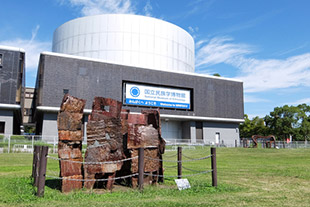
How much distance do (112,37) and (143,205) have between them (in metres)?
42.6

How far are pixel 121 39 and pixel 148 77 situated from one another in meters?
9.68

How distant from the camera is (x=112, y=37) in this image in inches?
1828

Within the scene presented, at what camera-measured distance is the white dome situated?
46.2 metres

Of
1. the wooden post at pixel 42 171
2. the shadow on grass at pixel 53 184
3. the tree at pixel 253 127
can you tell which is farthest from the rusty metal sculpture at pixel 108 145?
the tree at pixel 253 127

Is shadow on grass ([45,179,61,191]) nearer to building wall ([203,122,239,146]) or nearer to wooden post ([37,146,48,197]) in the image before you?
wooden post ([37,146,48,197])

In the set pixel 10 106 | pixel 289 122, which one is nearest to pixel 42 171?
pixel 10 106

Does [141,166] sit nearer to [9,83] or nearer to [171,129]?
[9,83]

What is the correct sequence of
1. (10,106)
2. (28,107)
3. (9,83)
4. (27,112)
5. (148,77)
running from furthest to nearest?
(27,112), (28,107), (148,77), (9,83), (10,106)

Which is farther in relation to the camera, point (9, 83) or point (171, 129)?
point (171, 129)

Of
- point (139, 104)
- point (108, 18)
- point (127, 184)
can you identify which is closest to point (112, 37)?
point (108, 18)

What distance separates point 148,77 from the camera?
41281 mm

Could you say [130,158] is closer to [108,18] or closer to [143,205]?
[143,205]

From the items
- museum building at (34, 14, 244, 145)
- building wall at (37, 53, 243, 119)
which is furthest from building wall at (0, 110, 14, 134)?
museum building at (34, 14, 244, 145)

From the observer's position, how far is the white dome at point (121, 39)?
46188 mm
